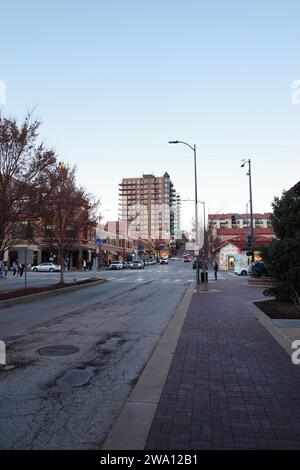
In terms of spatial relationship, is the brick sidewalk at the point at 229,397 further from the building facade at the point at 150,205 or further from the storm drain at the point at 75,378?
the building facade at the point at 150,205

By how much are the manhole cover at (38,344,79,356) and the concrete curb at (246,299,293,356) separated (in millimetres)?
4155

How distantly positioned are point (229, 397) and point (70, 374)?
2.63 meters

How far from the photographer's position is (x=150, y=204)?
19412cm

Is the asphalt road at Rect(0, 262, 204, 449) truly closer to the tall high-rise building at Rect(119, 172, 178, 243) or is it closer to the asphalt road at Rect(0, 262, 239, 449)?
the asphalt road at Rect(0, 262, 239, 449)

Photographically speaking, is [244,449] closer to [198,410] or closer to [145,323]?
[198,410]

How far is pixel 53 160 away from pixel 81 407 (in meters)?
16.5

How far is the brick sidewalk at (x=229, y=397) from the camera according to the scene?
435 cm

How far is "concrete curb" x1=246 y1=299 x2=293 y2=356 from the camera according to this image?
8.70m

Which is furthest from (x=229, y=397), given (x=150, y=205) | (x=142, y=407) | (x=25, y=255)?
(x=150, y=205)

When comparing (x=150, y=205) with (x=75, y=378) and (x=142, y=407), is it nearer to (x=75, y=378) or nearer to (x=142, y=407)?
(x=75, y=378)

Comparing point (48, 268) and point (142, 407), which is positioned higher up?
point (48, 268)
